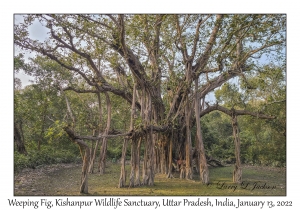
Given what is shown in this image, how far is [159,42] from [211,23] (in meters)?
2.49

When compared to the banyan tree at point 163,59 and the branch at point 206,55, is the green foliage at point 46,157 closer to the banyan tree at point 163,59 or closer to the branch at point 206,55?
the banyan tree at point 163,59

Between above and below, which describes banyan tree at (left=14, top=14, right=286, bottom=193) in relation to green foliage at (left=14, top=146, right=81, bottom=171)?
above

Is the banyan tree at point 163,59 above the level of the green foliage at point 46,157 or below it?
above

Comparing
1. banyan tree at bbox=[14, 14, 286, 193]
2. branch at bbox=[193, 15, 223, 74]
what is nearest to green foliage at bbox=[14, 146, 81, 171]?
banyan tree at bbox=[14, 14, 286, 193]

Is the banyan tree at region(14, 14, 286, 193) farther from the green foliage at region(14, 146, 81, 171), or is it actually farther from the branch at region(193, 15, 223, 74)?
the green foliage at region(14, 146, 81, 171)

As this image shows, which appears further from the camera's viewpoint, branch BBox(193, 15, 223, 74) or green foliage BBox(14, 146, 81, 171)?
green foliage BBox(14, 146, 81, 171)

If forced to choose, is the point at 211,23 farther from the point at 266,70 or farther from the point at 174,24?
the point at 266,70

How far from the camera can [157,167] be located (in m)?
13.5

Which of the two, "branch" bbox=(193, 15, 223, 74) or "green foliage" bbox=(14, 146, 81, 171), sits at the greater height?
"branch" bbox=(193, 15, 223, 74)

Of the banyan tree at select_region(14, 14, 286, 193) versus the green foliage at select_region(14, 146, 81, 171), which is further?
the green foliage at select_region(14, 146, 81, 171)

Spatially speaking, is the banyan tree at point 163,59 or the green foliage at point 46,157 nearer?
the banyan tree at point 163,59

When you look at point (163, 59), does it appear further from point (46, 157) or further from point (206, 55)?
point (46, 157)

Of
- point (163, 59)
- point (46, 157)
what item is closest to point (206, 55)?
point (163, 59)

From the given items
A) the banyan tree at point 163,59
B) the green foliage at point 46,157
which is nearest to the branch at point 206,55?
the banyan tree at point 163,59
